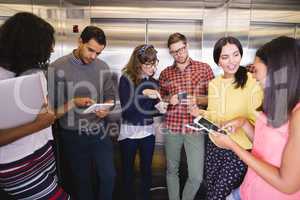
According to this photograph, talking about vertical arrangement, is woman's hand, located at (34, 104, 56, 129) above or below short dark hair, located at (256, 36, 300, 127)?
below

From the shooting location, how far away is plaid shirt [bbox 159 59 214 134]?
96.2 inches

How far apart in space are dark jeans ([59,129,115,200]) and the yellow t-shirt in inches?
38.2

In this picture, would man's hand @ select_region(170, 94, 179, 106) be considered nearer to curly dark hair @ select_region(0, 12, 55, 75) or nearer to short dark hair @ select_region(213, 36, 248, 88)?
short dark hair @ select_region(213, 36, 248, 88)

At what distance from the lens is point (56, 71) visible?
2.21m

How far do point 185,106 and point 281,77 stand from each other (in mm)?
1363

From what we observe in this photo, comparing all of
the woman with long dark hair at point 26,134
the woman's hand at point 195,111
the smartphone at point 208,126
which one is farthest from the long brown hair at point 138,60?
the woman with long dark hair at point 26,134

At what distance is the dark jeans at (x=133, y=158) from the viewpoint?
8.05 feet

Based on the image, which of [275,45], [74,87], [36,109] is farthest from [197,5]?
[36,109]

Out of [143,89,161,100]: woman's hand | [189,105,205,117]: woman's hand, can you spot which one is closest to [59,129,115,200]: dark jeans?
[143,89,161,100]: woman's hand

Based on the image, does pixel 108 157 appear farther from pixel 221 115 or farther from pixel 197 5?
pixel 197 5

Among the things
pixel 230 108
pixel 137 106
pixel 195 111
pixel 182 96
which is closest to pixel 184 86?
pixel 182 96

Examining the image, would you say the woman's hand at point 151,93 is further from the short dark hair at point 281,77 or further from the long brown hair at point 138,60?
the short dark hair at point 281,77

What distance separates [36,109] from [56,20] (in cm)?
237

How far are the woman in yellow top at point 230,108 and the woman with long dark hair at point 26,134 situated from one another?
1061 mm
